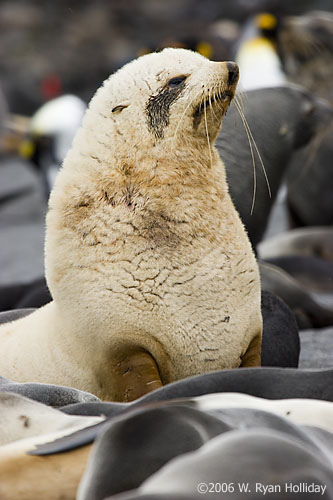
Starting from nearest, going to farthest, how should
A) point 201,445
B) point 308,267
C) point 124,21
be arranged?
point 201,445 < point 308,267 < point 124,21

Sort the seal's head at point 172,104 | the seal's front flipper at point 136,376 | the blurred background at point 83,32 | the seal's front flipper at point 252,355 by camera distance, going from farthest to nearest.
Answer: the blurred background at point 83,32 → the seal's front flipper at point 252,355 → the seal's head at point 172,104 → the seal's front flipper at point 136,376

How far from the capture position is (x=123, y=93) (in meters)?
3.32

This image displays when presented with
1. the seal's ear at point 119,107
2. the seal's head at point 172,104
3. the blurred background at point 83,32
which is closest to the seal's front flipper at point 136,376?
the seal's head at point 172,104

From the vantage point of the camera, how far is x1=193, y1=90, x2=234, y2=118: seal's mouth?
326cm

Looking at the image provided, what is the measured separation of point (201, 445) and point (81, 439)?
320 mm

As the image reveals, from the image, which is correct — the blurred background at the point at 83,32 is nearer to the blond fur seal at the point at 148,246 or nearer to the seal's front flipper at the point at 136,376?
the blond fur seal at the point at 148,246

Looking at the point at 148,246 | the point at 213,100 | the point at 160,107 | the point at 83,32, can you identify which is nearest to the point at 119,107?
the point at 160,107

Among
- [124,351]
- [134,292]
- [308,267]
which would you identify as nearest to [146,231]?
[134,292]

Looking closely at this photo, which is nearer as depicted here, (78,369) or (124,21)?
(78,369)

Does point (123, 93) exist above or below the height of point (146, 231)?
above

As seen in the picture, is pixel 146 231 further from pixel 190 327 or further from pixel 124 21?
pixel 124 21

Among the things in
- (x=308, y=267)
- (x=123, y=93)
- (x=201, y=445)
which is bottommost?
(x=308, y=267)

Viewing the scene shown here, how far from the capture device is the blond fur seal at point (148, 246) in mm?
Answer: 3150

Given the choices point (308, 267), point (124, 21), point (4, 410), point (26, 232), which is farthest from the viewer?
point (124, 21)
